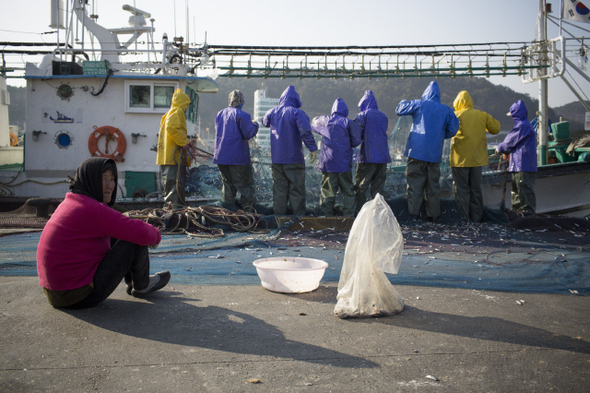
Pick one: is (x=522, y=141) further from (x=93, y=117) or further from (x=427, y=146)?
(x=93, y=117)

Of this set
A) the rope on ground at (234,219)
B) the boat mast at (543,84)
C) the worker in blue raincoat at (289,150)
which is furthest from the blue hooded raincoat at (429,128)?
the boat mast at (543,84)

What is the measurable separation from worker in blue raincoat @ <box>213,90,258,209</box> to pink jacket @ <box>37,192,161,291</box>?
497 cm

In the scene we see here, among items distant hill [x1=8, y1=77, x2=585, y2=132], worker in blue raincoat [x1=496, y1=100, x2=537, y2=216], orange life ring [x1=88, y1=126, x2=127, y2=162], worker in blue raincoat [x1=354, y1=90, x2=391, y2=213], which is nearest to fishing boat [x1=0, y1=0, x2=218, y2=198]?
orange life ring [x1=88, y1=126, x2=127, y2=162]

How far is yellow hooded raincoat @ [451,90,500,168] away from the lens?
827 cm

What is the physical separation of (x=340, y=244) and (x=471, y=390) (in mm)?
3990

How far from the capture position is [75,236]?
3.15 metres

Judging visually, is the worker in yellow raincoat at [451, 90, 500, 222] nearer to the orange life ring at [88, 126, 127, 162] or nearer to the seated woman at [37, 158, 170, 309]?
the seated woman at [37, 158, 170, 309]

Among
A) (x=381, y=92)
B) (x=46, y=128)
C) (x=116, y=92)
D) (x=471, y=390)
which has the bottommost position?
(x=471, y=390)

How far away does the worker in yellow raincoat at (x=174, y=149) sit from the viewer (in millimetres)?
8328

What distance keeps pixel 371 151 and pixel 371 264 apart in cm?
506

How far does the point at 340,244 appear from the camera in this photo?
6227 mm

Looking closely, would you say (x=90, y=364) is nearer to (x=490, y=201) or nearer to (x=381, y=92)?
(x=490, y=201)

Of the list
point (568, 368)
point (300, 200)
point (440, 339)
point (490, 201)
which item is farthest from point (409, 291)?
point (490, 201)

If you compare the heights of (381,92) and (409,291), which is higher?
(381,92)
